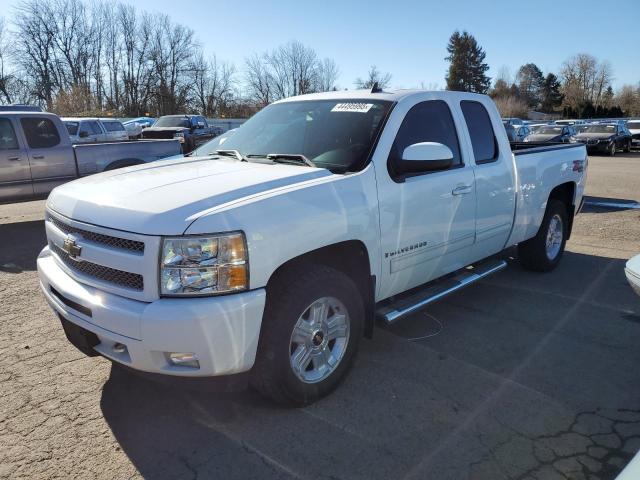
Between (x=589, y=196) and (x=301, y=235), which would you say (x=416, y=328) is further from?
(x=589, y=196)

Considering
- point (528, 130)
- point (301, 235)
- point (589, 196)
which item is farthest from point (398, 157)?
point (528, 130)

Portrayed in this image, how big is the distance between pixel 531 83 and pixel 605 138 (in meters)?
85.9

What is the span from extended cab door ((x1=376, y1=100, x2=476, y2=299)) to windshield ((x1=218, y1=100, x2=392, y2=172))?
7.5 inches

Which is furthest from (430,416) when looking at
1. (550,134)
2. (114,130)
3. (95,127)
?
(550,134)

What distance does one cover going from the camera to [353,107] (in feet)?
12.5

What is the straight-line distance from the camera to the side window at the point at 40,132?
9.10 m

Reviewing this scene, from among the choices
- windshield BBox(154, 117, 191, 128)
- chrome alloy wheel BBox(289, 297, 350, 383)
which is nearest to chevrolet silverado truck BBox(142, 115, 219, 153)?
windshield BBox(154, 117, 191, 128)

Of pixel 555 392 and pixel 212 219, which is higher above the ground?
pixel 212 219

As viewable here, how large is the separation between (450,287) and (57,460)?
9.88ft

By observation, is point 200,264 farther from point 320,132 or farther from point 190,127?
point 190,127

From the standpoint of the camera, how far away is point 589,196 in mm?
12172

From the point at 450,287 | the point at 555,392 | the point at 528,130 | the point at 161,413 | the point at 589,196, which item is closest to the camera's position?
the point at 161,413

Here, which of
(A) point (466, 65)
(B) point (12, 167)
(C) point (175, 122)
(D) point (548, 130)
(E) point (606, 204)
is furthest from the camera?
(A) point (466, 65)

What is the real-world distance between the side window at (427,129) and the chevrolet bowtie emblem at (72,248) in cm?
207
